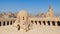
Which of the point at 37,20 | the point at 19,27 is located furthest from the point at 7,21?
the point at 19,27

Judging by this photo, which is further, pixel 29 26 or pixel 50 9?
pixel 50 9

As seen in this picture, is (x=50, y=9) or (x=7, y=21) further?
(x=50, y=9)

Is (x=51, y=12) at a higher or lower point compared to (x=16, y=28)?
higher

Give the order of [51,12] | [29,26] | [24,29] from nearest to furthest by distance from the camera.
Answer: [24,29], [29,26], [51,12]

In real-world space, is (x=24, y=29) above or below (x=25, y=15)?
below

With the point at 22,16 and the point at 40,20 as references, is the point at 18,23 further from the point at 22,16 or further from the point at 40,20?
the point at 40,20

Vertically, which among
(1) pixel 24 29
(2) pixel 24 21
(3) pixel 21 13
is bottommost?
(1) pixel 24 29

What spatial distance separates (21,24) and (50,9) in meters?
25.7

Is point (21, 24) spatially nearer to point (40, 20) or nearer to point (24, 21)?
point (24, 21)

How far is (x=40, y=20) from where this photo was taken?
35.9 meters

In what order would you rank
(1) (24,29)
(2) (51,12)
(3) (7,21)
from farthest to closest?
1. (2) (51,12)
2. (3) (7,21)
3. (1) (24,29)

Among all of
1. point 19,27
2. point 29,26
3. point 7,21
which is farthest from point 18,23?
point 7,21

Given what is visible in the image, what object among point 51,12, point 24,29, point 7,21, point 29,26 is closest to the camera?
point 24,29

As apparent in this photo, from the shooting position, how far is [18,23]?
62.8 feet
